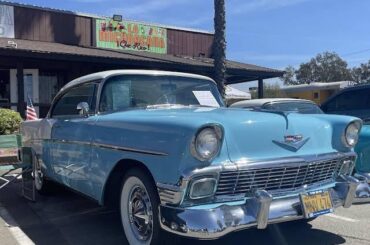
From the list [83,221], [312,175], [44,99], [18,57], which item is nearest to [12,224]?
[83,221]

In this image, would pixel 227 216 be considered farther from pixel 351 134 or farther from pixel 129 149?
pixel 351 134

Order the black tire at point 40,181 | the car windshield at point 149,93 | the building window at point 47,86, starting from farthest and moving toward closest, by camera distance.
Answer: the building window at point 47,86 → the black tire at point 40,181 → the car windshield at point 149,93

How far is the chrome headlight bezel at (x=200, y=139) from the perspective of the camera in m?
3.60

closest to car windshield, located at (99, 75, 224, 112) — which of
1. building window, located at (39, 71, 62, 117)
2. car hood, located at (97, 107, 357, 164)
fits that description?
car hood, located at (97, 107, 357, 164)

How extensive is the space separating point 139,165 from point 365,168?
3.29 meters

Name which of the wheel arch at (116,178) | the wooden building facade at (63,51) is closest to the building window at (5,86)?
the wooden building facade at (63,51)

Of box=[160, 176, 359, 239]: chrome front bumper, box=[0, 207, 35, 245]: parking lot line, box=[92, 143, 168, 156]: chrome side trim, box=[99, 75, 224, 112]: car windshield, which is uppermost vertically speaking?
box=[99, 75, 224, 112]: car windshield

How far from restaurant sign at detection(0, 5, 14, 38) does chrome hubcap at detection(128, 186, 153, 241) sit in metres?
13.4

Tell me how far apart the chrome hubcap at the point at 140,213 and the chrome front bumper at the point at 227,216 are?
0.34 meters

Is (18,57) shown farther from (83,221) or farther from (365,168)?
(365,168)

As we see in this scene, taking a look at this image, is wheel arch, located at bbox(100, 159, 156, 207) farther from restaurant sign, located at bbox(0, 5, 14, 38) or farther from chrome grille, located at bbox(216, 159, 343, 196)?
restaurant sign, located at bbox(0, 5, 14, 38)

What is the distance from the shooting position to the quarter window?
17.5ft

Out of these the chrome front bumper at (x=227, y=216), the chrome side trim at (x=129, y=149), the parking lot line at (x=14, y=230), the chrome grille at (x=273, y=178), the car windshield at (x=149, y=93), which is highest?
the car windshield at (x=149, y=93)

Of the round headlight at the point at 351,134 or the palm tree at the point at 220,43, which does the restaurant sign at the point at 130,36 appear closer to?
the palm tree at the point at 220,43
